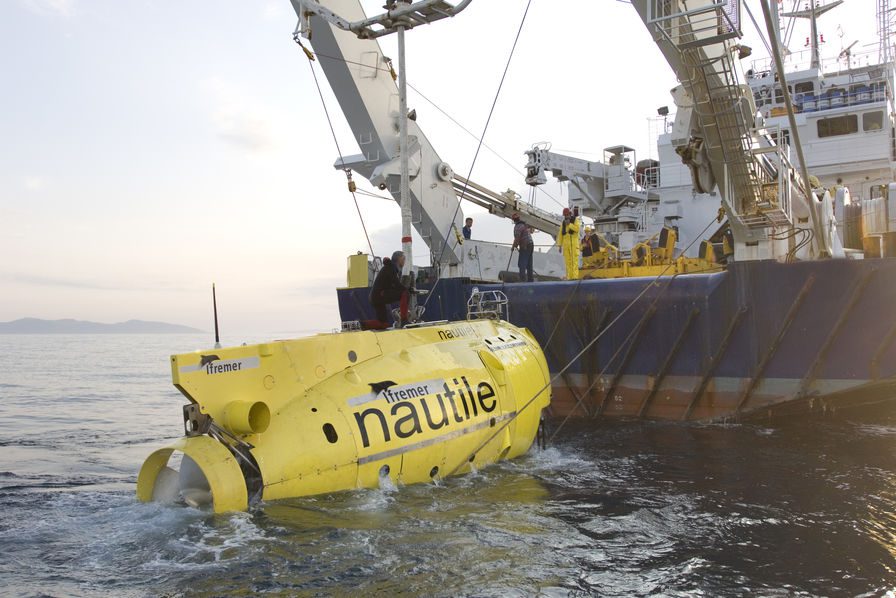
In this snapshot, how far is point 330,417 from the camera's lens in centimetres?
652

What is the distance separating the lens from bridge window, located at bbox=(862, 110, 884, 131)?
21.6 metres

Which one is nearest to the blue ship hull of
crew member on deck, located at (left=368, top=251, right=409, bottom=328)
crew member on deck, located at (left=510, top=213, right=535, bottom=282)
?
crew member on deck, located at (left=510, top=213, right=535, bottom=282)

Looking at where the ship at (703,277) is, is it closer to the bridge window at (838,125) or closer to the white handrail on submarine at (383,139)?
the white handrail on submarine at (383,139)

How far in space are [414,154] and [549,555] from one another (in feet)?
38.5

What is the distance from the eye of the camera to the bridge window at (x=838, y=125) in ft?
72.2

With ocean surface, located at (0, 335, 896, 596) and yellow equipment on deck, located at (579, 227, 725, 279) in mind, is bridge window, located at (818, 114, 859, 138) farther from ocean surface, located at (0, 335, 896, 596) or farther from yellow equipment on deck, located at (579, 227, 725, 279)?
ocean surface, located at (0, 335, 896, 596)

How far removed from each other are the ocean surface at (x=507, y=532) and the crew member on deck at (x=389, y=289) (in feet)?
8.37

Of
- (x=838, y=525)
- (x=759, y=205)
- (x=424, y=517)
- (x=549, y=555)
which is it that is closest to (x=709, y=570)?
(x=549, y=555)

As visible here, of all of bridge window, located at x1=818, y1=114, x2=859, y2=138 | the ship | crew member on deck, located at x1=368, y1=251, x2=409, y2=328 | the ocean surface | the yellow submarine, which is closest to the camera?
the ocean surface

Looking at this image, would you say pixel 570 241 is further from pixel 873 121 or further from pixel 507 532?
pixel 873 121

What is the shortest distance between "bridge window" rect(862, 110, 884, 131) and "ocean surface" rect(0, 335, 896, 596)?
15982mm

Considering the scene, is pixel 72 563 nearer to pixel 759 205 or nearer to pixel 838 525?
pixel 838 525

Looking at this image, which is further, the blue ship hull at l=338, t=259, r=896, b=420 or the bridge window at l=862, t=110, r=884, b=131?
the bridge window at l=862, t=110, r=884, b=131

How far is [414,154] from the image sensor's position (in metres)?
15.8
